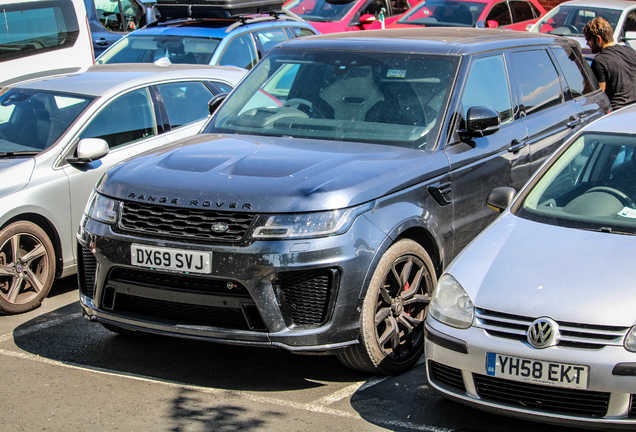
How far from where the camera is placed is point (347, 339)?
454 centimetres

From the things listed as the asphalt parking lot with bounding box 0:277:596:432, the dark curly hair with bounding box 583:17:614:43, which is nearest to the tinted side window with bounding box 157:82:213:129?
the asphalt parking lot with bounding box 0:277:596:432

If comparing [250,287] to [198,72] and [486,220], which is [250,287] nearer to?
[486,220]

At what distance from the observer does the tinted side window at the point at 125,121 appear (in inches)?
268

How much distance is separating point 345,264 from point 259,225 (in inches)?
20.0

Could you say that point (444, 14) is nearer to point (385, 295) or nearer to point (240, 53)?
point (240, 53)

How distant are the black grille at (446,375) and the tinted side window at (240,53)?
730 cm

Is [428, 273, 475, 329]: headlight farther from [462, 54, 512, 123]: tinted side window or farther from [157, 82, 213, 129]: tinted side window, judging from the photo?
[157, 82, 213, 129]: tinted side window

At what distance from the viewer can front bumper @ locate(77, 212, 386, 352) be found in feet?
14.4

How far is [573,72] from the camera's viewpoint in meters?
7.57

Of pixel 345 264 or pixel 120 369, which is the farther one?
pixel 120 369

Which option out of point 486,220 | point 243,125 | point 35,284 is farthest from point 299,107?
point 35,284

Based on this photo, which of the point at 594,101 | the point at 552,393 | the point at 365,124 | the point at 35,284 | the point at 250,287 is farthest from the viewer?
the point at 594,101

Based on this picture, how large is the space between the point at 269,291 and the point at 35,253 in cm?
257

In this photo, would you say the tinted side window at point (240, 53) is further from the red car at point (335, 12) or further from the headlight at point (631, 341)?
the headlight at point (631, 341)
